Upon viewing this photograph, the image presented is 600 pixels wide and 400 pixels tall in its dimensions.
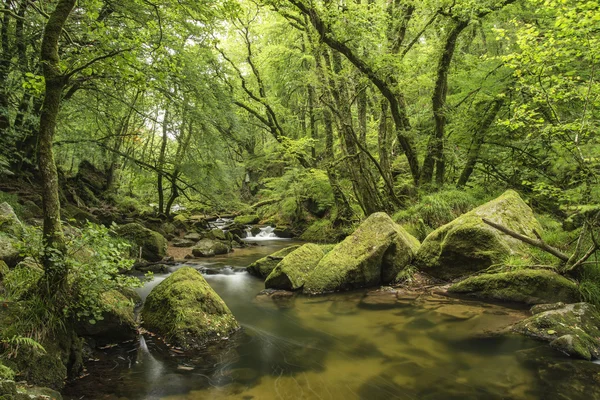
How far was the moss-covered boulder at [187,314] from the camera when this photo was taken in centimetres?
504

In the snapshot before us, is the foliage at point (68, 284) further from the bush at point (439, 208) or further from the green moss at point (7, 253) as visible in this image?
the bush at point (439, 208)

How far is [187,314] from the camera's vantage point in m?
5.20

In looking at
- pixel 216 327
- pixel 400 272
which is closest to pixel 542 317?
pixel 400 272

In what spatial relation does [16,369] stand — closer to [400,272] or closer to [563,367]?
[563,367]

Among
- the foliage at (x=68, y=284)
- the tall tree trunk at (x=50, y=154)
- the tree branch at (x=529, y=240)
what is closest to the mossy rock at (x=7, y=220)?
the foliage at (x=68, y=284)

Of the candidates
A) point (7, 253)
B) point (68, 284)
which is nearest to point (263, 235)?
point (7, 253)

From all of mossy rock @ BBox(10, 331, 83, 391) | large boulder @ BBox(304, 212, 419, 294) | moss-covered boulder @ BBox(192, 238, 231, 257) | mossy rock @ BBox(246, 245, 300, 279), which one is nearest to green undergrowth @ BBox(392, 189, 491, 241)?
large boulder @ BBox(304, 212, 419, 294)

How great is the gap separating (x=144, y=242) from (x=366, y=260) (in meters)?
7.78

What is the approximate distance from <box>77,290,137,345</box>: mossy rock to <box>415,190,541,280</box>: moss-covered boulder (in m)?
6.48

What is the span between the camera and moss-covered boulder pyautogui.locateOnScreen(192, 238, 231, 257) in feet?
41.6

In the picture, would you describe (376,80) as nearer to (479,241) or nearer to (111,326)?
(479,241)

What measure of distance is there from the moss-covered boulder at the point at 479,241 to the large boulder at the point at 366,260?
0.80 metres

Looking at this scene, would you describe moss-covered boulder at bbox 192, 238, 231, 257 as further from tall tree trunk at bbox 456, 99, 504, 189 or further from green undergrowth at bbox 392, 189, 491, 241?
tall tree trunk at bbox 456, 99, 504, 189

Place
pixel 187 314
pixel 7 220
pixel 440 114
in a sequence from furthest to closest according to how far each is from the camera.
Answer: pixel 440 114 < pixel 7 220 < pixel 187 314
